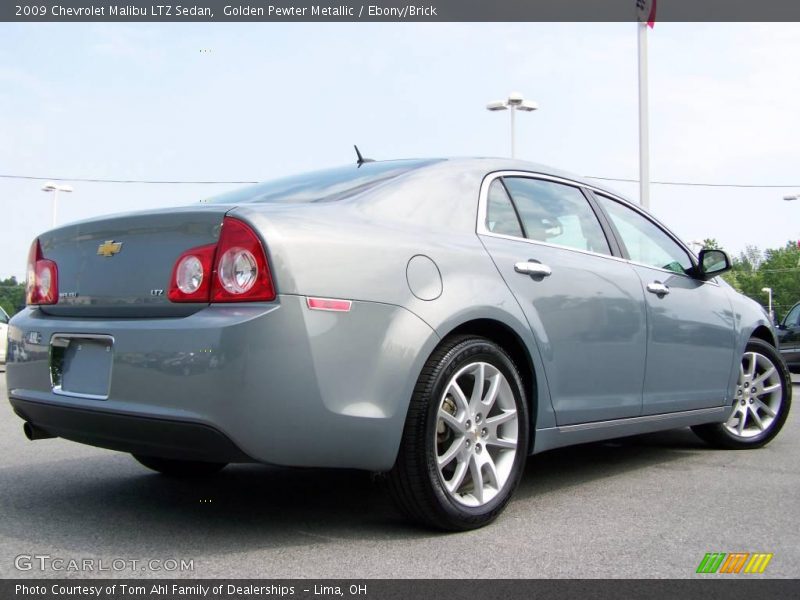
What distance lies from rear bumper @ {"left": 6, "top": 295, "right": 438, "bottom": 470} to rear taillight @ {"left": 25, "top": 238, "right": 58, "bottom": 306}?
0.44m

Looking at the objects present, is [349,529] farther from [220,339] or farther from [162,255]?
[162,255]

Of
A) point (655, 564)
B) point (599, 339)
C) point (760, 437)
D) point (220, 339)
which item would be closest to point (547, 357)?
point (599, 339)

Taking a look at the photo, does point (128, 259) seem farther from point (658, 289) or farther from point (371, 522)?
point (658, 289)

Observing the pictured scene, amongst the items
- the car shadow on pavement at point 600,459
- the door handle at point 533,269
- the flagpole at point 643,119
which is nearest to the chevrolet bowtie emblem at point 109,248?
the door handle at point 533,269

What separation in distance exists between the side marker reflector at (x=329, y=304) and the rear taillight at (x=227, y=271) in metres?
0.13

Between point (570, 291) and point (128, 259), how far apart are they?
1.92 meters

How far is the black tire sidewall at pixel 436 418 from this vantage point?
3.17m

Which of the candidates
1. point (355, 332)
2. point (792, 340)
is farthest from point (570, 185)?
point (792, 340)

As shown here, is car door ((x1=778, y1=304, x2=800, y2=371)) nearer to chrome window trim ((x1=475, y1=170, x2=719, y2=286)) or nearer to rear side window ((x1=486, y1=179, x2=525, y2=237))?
chrome window trim ((x1=475, y1=170, x2=719, y2=286))

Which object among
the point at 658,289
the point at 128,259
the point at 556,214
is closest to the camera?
the point at 128,259

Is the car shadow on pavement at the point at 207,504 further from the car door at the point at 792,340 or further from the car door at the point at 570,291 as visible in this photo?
the car door at the point at 792,340

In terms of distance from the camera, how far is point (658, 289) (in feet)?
15.2
